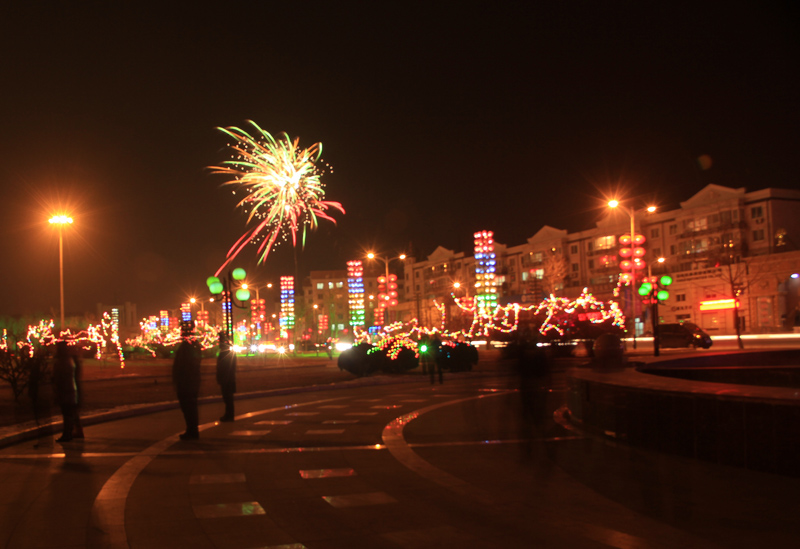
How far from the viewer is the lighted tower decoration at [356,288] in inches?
3275

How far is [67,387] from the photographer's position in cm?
1112

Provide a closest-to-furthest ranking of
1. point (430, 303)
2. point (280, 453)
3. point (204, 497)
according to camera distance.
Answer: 1. point (204, 497)
2. point (280, 453)
3. point (430, 303)

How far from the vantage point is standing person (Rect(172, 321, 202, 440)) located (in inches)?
437

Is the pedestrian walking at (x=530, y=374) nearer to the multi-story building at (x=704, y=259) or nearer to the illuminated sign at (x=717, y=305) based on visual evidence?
the multi-story building at (x=704, y=259)

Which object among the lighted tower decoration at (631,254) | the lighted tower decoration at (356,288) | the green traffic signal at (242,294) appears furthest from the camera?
the lighted tower decoration at (356,288)

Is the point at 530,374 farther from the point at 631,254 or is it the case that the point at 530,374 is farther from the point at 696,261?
the point at 696,261

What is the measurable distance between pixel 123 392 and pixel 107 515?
16987 millimetres

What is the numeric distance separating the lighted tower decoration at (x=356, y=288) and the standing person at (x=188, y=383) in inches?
2812

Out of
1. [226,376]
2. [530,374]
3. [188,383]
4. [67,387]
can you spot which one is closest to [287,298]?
[226,376]

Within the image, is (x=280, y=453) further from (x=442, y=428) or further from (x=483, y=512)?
(x=483, y=512)

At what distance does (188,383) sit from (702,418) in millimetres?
7666

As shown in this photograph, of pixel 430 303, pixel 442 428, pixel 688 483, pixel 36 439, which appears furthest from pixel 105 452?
pixel 430 303

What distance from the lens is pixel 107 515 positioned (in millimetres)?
6406

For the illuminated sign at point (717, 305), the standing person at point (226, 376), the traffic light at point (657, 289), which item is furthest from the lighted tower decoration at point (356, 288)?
the standing person at point (226, 376)
